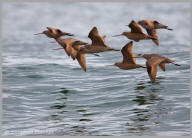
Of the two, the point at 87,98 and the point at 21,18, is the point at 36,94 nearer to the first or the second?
the point at 87,98

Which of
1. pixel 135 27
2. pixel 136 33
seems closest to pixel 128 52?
pixel 136 33

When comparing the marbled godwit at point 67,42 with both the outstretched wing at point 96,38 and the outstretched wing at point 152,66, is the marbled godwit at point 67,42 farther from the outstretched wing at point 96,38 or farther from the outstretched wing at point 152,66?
the outstretched wing at point 152,66

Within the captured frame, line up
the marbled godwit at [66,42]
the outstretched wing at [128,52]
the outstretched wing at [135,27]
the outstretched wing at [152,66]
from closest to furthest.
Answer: the outstretched wing at [152,66] → the marbled godwit at [66,42] → the outstretched wing at [135,27] → the outstretched wing at [128,52]

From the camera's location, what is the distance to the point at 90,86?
68.5ft

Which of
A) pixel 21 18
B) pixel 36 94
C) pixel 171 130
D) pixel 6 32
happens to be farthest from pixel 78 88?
pixel 21 18

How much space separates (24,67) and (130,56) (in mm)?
8222

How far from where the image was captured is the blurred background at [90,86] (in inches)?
627

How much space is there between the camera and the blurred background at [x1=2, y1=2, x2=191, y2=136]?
15.9 m

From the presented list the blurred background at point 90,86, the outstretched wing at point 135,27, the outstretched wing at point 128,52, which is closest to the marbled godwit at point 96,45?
the outstretched wing at point 128,52

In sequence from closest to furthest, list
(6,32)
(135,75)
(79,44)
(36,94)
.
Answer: (79,44)
(36,94)
(135,75)
(6,32)

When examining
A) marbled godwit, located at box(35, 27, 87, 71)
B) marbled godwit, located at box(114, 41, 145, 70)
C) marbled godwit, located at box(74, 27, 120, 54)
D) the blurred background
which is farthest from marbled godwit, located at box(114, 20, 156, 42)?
the blurred background

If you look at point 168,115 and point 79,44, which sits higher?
point 79,44

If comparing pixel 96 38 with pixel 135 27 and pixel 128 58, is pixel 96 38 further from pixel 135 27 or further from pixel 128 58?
pixel 128 58

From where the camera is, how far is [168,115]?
53.3 ft
